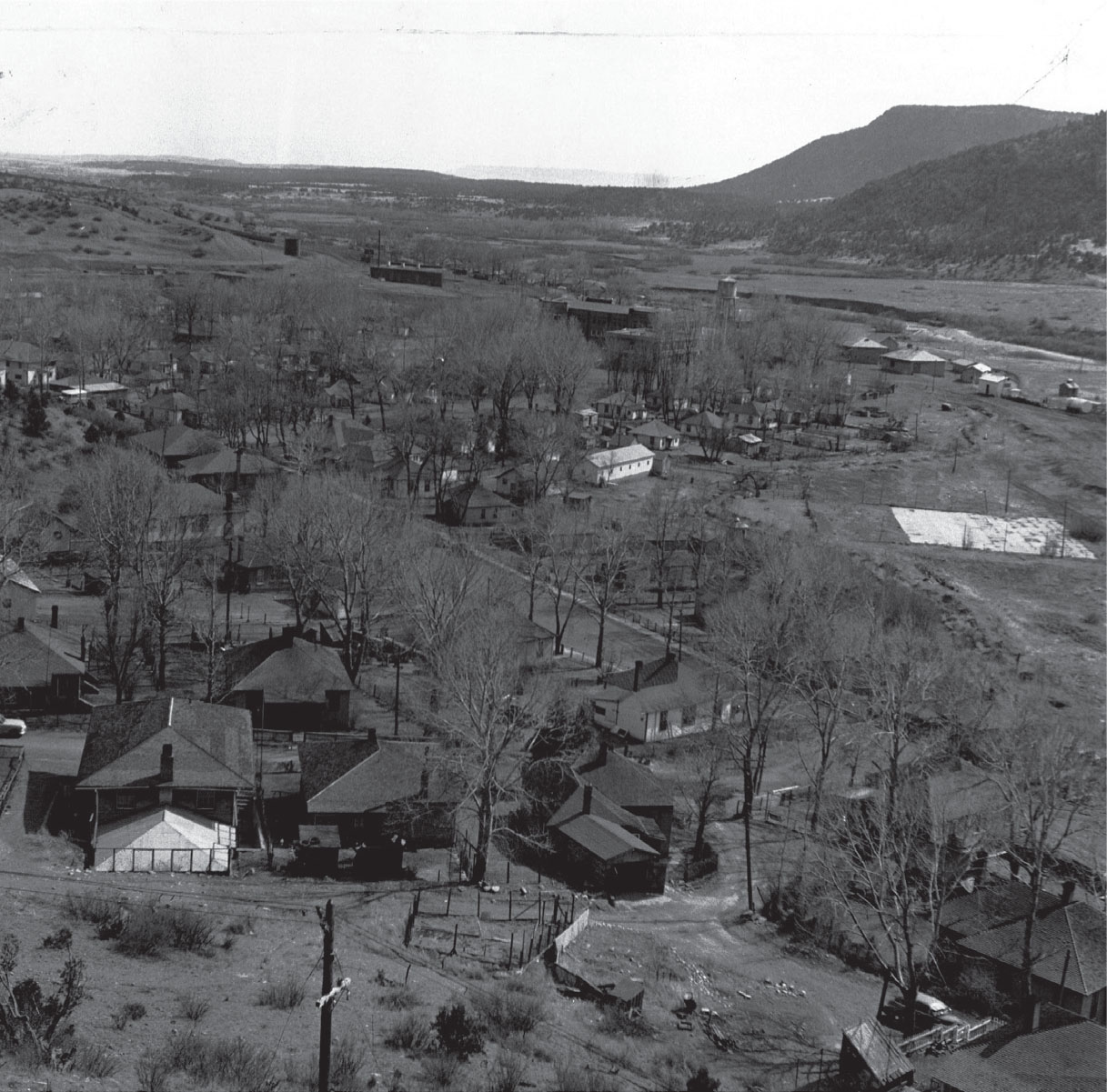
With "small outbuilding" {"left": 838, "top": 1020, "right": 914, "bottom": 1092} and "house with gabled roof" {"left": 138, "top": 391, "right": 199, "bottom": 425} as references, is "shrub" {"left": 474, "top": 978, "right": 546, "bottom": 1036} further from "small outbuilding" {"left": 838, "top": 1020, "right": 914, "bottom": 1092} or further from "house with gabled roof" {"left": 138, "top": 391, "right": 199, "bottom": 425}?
"house with gabled roof" {"left": 138, "top": 391, "right": 199, "bottom": 425}

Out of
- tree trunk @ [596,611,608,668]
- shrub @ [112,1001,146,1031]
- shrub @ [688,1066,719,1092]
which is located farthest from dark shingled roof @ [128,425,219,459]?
shrub @ [688,1066,719,1092]

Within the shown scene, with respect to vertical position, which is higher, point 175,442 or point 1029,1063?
point 175,442

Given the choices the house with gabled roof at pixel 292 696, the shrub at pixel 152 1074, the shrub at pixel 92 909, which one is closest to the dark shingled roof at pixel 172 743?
the house with gabled roof at pixel 292 696

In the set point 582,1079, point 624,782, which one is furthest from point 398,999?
point 624,782

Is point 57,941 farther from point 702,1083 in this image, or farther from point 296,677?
point 296,677

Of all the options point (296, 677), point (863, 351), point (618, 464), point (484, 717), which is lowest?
point (296, 677)
